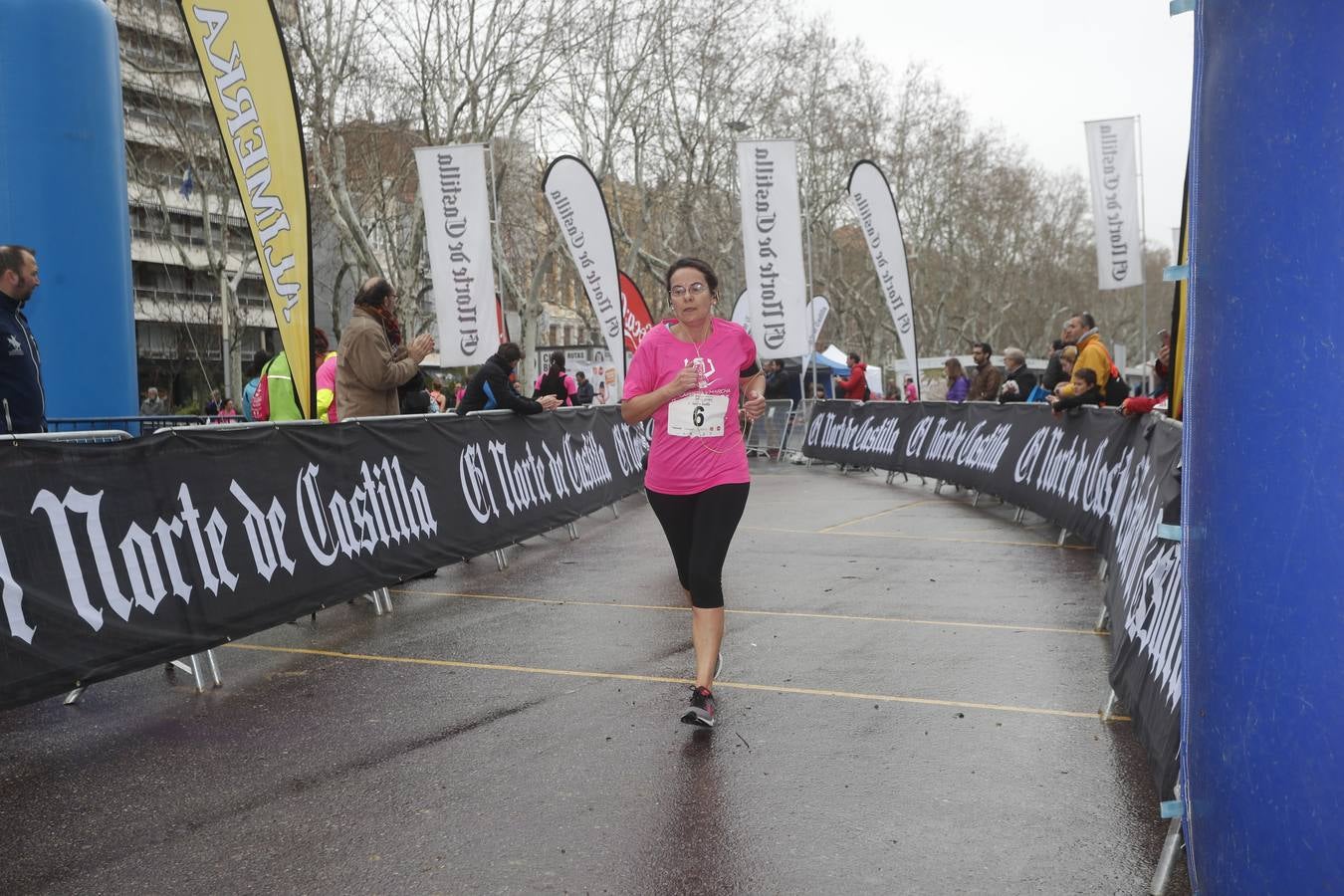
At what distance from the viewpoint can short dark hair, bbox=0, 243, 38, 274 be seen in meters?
6.86

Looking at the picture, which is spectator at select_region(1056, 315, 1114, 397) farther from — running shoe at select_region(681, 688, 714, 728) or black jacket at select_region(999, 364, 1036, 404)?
running shoe at select_region(681, 688, 714, 728)

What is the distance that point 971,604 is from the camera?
7.96 m

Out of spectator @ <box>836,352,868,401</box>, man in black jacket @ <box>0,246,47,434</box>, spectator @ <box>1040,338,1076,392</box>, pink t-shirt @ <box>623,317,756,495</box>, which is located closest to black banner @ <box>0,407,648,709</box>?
man in black jacket @ <box>0,246,47,434</box>

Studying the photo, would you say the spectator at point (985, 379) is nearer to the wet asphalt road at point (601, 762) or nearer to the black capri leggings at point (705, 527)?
the wet asphalt road at point (601, 762)

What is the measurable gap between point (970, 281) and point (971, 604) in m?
62.0

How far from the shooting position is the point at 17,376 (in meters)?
6.97

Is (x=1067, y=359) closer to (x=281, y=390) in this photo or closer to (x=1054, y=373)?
(x=1054, y=373)

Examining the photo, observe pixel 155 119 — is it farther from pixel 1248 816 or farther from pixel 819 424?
pixel 1248 816

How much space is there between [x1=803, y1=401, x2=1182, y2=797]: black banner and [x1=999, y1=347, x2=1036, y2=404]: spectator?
2.92 feet

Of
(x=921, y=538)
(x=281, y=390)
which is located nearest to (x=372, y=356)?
(x=281, y=390)

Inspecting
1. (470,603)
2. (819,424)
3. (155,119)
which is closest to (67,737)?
(470,603)

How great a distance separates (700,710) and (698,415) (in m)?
1.26

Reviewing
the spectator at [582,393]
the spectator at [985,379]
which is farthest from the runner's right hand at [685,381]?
the spectator at [582,393]

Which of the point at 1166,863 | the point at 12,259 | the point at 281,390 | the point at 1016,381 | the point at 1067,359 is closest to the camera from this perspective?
the point at 1166,863
